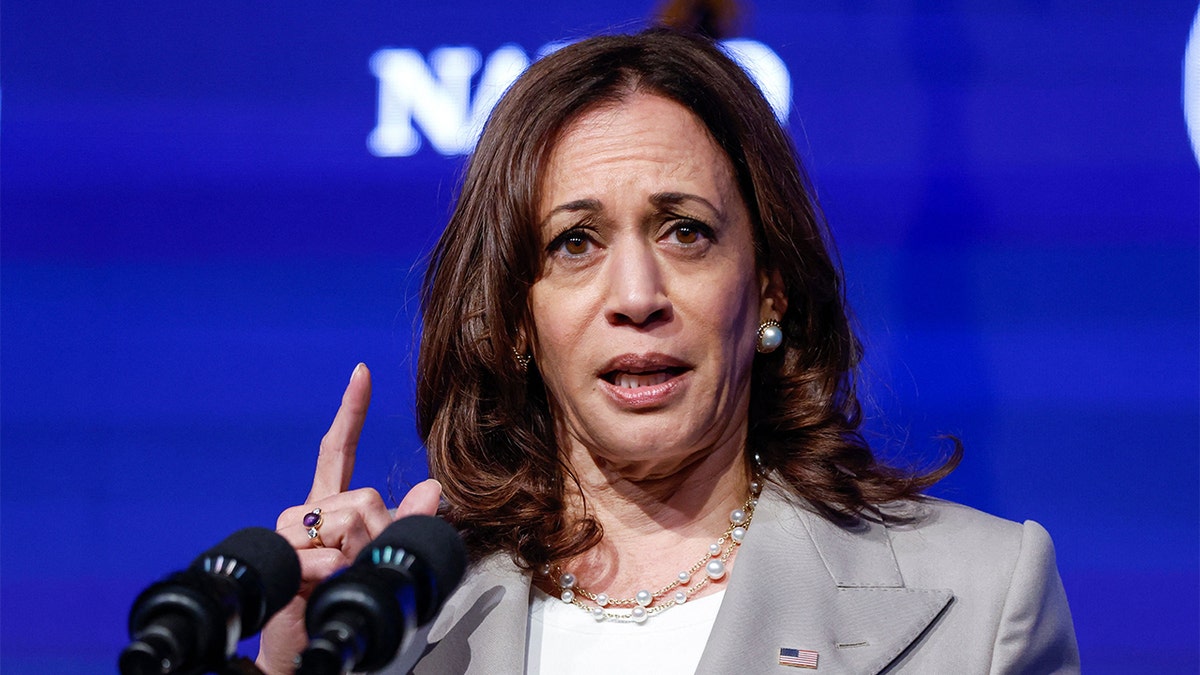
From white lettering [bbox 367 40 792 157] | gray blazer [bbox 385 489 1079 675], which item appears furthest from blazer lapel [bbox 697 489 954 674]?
white lettering [bbox 367 40 792 157]

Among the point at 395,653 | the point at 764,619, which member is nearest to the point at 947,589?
the point at 764,619

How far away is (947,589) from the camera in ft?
6.24

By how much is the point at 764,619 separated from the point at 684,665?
14cm

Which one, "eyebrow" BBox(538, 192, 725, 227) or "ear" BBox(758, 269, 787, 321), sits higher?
"eyebrow" BBox(538, 192, 725, 227)

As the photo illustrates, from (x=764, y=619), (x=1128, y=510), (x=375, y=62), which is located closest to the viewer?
(x=764, y=619)

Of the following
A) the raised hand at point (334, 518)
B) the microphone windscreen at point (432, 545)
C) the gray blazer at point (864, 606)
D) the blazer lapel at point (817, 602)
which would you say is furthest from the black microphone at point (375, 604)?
the blazer lapel at point (817, 602)

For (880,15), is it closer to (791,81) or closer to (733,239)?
(791,81)

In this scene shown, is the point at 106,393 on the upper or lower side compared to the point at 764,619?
upper

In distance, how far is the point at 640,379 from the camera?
1996mm

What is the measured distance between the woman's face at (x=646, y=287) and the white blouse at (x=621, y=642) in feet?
0.80

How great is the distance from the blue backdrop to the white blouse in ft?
2.38

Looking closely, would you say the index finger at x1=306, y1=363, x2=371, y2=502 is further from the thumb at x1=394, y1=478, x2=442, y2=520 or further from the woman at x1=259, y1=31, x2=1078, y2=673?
the thumb at x1=394, y1=478, x2=442, y2=520

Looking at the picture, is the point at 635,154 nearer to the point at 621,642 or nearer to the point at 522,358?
the point at 522,358

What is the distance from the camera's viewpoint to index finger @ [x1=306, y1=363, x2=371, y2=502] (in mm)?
1932
